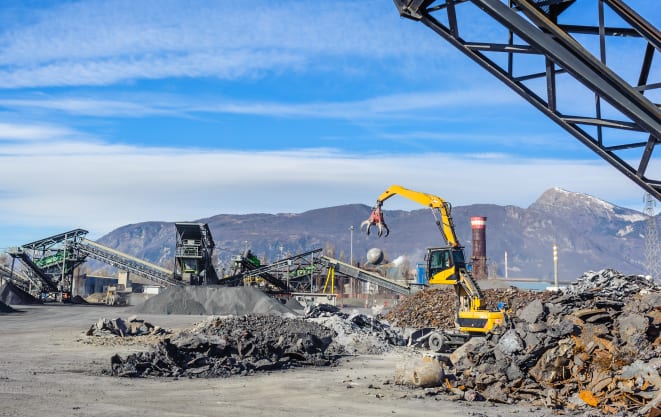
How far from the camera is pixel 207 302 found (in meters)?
43.2

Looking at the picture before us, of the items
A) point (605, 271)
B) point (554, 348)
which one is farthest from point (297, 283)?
point (554, 348)

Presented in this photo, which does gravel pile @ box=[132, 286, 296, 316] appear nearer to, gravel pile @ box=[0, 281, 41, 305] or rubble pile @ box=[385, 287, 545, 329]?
rubble pile @ box=[385, 287, 545, 329]

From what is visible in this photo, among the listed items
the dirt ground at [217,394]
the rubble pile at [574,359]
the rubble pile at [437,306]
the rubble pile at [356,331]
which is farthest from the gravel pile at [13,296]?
the rubble pile at [574,359]

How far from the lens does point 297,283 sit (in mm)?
59594

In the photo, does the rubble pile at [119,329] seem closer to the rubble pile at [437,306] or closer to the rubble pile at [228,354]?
the rubble pile at [228,354]

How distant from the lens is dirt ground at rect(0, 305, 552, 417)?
10398 mm

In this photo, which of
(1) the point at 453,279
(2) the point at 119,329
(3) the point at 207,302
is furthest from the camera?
(3) the point at 207,302

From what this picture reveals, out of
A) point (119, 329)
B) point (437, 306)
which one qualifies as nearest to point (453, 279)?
point (437, 306)

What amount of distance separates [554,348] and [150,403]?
307 inches

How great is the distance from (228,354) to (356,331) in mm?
7298

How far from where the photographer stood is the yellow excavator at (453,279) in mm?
19141

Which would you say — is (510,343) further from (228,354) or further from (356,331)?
(356,331)

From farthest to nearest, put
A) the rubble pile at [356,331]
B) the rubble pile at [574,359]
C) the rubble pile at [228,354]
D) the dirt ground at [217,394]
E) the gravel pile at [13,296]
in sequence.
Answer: the gravel pile at [13,296], the rubble pile at [356,331], the rubble pile at [228,354], the rubble pile at [574,359], the dirt ground at [217,394]

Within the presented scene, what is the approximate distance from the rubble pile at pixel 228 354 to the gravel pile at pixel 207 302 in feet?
71.6
